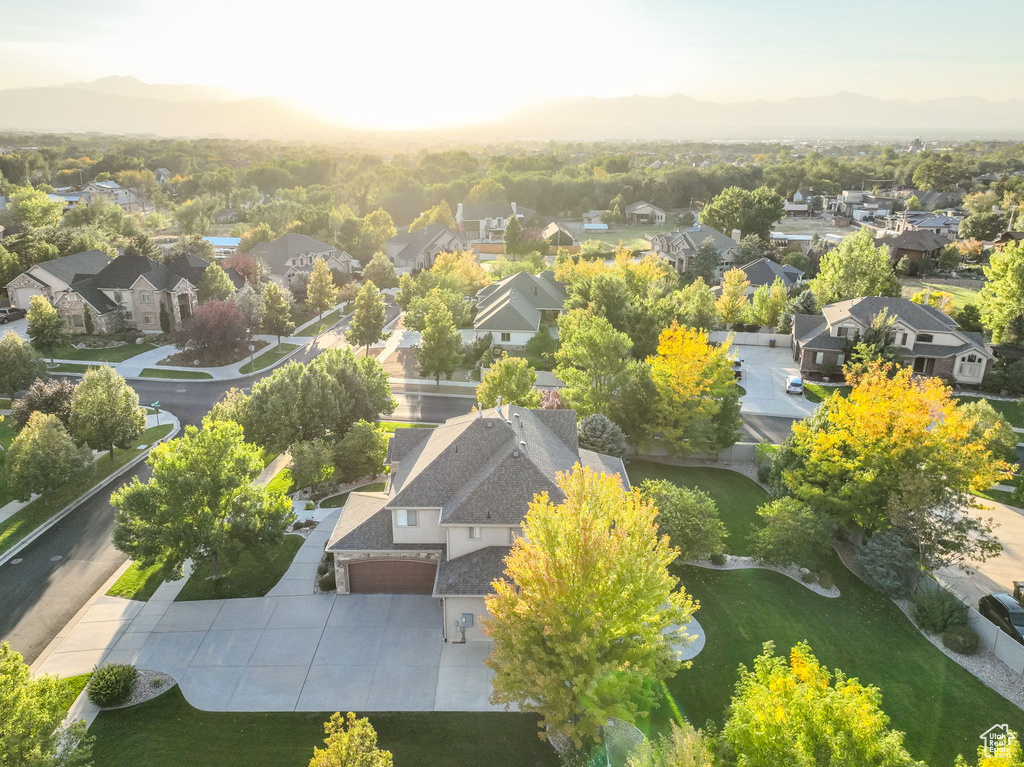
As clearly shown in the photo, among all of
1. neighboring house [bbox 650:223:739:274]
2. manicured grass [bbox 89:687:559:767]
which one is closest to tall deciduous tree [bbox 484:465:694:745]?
manicured grass [bbox 89:687:559:767]

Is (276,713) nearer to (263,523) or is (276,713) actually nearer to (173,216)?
(263,523)

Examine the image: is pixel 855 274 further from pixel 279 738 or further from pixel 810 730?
pixel 279 738

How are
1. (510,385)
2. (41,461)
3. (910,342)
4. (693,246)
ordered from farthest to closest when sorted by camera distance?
(693,246)
(910,342)
(510,385)
(41,461)

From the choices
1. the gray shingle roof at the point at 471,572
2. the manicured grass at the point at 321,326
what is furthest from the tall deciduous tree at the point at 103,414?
the manicured grass at the point at 321,326

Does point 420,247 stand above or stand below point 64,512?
above

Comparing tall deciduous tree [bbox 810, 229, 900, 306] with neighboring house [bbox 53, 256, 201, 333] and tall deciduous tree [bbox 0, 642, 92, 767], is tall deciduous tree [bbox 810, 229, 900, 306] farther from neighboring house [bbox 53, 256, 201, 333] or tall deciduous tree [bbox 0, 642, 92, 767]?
tall deciduous tree [bbox 0, 642, 92, 767]

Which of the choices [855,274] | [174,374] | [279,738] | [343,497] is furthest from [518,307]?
[279,738]

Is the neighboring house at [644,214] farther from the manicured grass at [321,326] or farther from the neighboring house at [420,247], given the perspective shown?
the manicured grass at [321,326]
